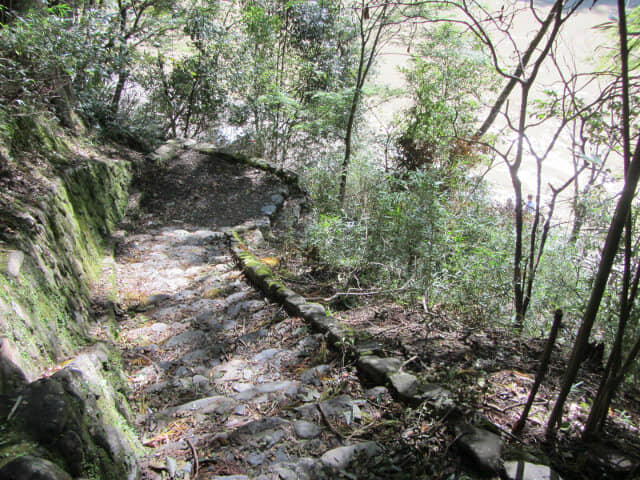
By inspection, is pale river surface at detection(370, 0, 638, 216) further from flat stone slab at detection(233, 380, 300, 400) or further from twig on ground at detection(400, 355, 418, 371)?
flat stone slab at detection(233, 380, 300, 400)

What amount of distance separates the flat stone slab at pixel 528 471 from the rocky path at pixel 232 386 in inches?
13.3

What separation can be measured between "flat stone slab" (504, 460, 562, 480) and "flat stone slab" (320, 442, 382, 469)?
49 cm

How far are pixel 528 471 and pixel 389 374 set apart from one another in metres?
0.82

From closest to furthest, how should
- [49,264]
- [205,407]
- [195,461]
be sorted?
[195,461], [205,407], [49,264]

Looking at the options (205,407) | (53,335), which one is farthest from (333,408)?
(53,335)

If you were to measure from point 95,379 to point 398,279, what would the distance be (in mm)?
2433

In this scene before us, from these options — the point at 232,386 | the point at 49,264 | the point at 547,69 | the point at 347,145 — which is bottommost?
the point at 232,386

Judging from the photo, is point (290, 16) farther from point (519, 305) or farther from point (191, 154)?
point (519, 305)

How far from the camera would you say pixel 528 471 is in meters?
1.42

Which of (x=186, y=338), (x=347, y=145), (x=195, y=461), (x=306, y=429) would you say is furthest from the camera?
(x=347, y=145)

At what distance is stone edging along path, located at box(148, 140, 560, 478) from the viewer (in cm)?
151

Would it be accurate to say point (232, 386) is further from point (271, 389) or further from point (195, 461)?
point (195, 461)

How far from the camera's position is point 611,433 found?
66.3 inches

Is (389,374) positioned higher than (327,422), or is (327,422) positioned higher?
(389,374)
